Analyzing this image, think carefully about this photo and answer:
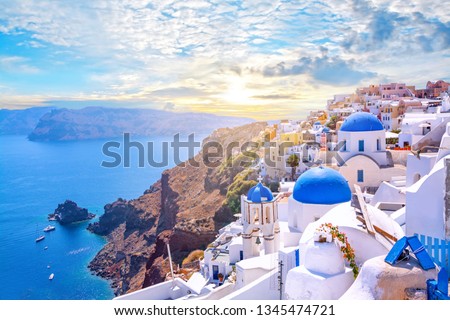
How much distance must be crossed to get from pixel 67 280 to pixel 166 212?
443 inches

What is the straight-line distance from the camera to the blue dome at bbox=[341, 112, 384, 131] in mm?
13969

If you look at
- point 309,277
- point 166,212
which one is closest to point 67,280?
point 166,212

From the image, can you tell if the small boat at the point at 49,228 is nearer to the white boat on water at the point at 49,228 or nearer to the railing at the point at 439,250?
the white boat on water at the point at 49,228

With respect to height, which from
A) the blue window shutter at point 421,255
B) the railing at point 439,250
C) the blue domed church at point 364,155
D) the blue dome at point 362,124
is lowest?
Answer: the railing at point 439,250

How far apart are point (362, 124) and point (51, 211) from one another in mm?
45227

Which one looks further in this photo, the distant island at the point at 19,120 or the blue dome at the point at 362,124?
the distant island at the point at 19,120

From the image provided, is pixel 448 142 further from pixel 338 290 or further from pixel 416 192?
pixel 338 290

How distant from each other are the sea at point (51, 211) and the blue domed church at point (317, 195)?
41.8 ft

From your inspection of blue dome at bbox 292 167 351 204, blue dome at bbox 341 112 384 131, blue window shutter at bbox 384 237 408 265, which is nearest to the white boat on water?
Answer: blue dome at bbox 341 112 384 131

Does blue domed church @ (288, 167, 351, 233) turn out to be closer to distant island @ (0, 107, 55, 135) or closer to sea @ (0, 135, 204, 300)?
sea @ (0, 135, 204, 300)

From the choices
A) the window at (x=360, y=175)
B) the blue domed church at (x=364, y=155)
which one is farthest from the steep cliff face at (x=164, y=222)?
the window at (x=360, y=175)

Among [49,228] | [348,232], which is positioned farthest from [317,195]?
[49,228]

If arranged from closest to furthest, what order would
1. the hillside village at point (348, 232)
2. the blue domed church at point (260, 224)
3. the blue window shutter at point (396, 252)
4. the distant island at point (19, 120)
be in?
the blue window shutter at point (396, 252)
the hillside village at point (348, 232)
the blue domed church at point (260, 224)
the distant island at point (19, 120)

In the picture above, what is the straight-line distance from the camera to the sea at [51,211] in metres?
28.2
